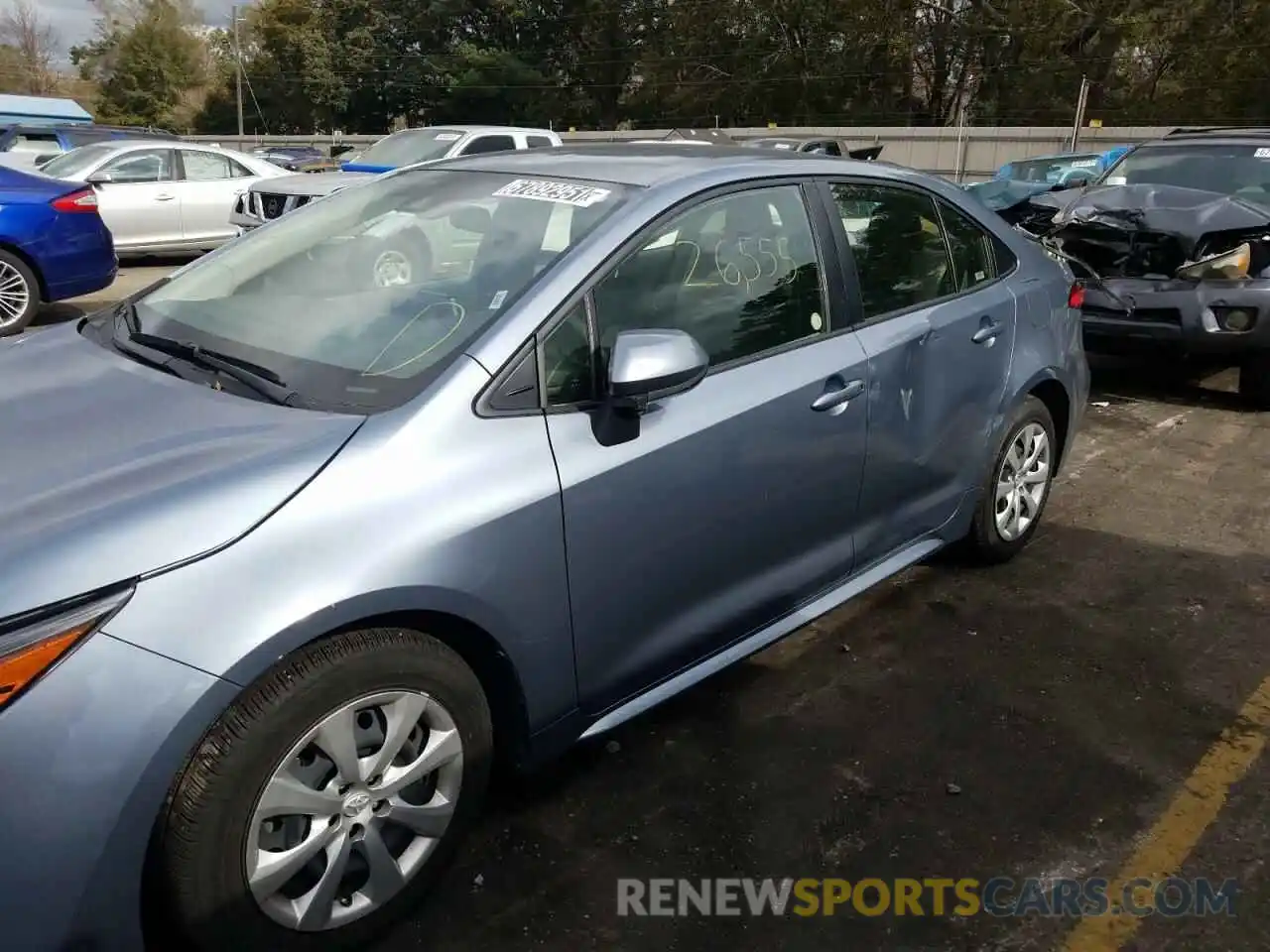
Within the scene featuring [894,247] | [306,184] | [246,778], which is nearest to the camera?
[246,778]

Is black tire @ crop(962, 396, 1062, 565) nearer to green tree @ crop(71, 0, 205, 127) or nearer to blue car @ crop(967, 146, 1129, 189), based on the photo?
blue car @ crop(967, 146, 1129, 189)

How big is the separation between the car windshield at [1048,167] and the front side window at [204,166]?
11.4m

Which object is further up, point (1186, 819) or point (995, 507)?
point (995, 507)

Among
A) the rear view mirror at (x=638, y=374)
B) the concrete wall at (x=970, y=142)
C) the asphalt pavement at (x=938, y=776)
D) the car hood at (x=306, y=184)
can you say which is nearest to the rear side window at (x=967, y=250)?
the asphalt pavement at (x=938, y=776)

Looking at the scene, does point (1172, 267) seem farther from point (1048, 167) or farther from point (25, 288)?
point (1048, 167)

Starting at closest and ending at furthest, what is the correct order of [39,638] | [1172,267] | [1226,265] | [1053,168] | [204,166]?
[39,638] → [1226,265] → [1172,267] → [204,166] → [1053,168]

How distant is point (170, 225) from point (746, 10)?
42.5m

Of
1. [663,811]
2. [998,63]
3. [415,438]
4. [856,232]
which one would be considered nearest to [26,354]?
[415,438]

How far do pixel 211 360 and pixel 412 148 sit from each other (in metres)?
10.6

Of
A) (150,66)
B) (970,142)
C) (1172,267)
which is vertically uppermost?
(150,66)

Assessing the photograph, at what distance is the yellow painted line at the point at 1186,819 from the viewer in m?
2.38

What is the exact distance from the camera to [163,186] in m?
11.6

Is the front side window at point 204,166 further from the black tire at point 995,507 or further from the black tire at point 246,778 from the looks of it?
the black tire at point 246,778

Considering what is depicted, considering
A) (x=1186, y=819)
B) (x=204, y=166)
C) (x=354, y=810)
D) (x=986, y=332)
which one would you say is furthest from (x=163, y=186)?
(x=1186, y=819)
